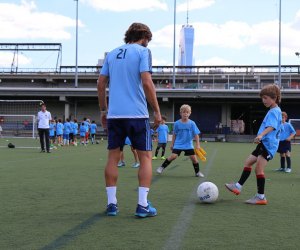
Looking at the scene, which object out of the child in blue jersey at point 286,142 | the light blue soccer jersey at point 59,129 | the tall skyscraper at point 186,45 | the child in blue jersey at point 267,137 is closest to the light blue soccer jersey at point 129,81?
the child in blue jersey at point 267,137

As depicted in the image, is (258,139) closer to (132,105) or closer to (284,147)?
(132,105)

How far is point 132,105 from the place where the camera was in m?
5.12

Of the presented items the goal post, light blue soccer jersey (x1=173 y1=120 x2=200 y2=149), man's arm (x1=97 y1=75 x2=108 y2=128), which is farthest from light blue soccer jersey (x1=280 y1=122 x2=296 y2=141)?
the goal post

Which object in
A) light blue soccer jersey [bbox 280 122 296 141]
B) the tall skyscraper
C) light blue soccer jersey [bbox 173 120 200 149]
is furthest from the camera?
the tall skyscraper

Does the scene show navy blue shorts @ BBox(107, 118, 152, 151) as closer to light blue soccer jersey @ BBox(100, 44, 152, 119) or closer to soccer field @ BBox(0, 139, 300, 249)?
light blue soccer jersey @ BBox(100, 44, 152, 119)

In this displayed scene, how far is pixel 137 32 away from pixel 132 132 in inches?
47.0

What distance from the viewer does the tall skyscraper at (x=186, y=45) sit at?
62.0 meters

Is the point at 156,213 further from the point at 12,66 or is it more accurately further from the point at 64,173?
the point at 12,66

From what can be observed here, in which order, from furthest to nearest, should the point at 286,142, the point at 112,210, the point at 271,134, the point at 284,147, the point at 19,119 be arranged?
the point at 19,119, the point at 286,142, the point at 284,147, the point at 271,134, the point at 112,210

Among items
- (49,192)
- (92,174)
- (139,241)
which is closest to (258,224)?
(139,241)

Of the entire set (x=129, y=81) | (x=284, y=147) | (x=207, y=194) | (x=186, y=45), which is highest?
(x=186, y=45)

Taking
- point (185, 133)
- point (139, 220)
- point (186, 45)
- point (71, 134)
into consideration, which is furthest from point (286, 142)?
point (186, 45)

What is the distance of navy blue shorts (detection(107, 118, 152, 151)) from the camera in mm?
5113

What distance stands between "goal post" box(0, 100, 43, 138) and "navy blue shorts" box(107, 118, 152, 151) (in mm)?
23542
